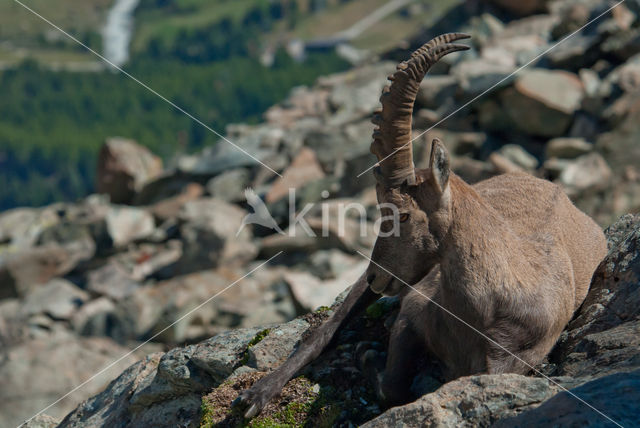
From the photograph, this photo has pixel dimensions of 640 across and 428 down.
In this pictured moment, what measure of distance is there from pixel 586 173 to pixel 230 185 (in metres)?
14.0

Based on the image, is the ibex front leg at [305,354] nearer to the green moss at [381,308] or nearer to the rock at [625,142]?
the green moss at [381,308]

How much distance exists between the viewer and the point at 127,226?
1164 inches

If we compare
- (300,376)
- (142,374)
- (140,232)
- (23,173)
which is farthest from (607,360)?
(23,173)

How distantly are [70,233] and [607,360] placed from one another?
29638 millimetres

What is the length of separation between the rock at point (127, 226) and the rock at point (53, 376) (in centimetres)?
1102

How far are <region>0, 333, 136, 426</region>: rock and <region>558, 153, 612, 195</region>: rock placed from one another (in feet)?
42.6

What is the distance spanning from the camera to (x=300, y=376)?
7.56 meters

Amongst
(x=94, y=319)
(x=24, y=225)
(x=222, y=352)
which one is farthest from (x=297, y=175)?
(x=222, y=352)

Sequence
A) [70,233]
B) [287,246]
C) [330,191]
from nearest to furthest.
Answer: [287,246]
[330,191]
[70,233]

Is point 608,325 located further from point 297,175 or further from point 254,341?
point 297,175

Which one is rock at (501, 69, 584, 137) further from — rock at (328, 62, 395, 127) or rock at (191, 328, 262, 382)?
rock at (191, 328, 262, 382)

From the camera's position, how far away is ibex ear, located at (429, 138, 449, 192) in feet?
22.5

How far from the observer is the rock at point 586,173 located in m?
21.9

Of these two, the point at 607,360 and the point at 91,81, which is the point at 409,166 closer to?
the point at 607,360
